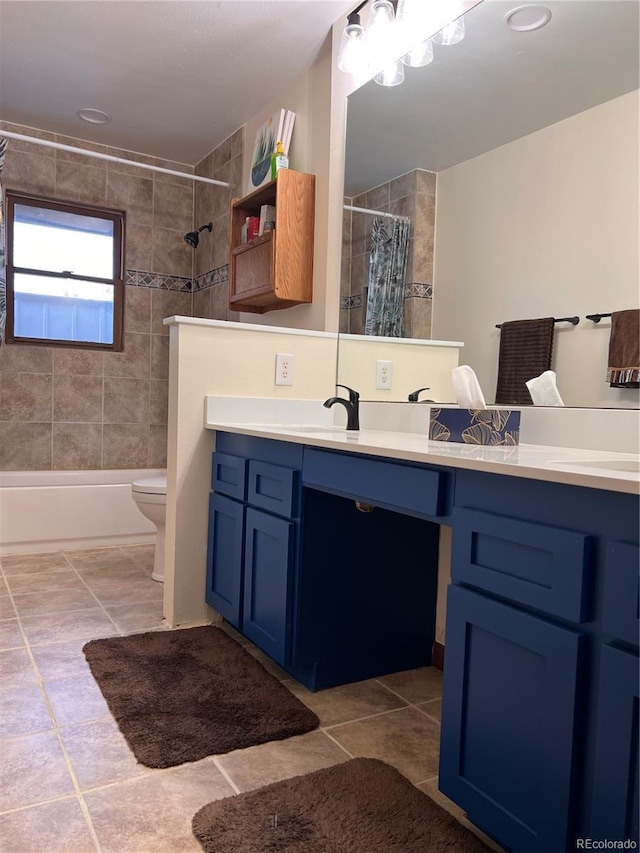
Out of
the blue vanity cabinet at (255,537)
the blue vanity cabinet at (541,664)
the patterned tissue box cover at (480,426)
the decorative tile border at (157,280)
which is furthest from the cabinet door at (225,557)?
the decorative tile border at (157,280)

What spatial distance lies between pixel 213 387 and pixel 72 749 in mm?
1261

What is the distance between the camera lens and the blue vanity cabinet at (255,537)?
1.87 metres

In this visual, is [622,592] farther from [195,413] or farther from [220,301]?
[220,301]

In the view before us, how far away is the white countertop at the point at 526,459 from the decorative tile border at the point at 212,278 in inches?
82.9

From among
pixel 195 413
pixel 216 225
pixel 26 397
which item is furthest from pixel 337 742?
pixel 216 225

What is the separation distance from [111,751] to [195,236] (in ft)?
10.8

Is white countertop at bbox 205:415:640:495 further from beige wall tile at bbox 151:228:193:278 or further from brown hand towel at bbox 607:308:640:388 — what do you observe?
beige wall tile at bbox 151:228:193:278

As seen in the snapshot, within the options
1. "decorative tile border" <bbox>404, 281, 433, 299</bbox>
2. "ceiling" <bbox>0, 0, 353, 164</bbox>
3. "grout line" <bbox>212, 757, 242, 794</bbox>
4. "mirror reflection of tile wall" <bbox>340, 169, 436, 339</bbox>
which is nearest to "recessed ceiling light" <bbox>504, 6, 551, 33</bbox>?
"mirror reflection of tile wall" <bbox>340, 169, 436, 339</bbox>

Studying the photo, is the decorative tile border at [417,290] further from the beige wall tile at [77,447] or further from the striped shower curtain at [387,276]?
the beige wall tile at [77,447]

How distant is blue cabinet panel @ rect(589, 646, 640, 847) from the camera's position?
89cm

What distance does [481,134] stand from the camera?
189cm

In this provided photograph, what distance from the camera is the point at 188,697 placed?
5.90 feet

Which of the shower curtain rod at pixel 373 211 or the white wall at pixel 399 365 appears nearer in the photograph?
the white wall at pixel 399 365

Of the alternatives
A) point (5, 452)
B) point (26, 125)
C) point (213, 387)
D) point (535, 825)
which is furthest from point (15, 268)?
point (535, 825)
